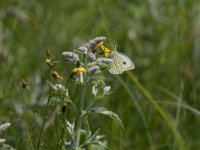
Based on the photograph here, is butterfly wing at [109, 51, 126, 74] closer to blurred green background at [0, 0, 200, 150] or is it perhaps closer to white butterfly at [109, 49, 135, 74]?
white butterfly at [109, 49, 135, 74]

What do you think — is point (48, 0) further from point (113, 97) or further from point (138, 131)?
point (138, 131)

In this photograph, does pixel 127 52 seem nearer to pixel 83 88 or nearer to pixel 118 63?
pixel 83 88

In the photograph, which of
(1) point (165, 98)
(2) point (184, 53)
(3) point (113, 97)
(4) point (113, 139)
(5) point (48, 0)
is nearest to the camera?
(4) point (113, 139)

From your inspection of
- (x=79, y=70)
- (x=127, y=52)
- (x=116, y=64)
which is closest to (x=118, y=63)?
(x=116, y=64)

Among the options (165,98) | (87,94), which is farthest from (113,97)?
(165,98)

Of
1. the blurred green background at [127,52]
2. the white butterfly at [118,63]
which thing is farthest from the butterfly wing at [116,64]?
the blurred green background at [127,52]

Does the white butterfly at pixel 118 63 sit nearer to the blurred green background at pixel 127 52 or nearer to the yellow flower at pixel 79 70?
the yellow flower at pixel 79 70
